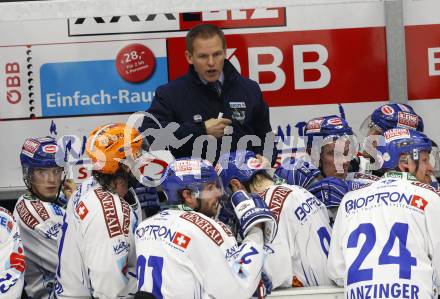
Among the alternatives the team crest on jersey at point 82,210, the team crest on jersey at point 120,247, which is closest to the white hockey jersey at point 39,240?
the team crest on jersey at point 82,210

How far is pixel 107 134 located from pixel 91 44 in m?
1.75

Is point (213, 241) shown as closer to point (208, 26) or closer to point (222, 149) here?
point (222, 149)

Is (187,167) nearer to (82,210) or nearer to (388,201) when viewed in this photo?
(82,210)

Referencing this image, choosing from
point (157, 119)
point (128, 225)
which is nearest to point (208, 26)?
point (157, 119)

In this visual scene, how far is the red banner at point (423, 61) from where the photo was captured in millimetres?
7730

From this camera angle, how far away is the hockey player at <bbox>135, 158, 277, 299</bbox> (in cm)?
542

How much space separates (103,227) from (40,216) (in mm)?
717

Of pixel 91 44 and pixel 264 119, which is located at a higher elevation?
pixel 91 44

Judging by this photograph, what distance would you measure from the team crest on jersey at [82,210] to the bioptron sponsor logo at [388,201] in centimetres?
132

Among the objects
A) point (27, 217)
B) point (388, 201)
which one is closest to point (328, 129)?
point (388, 201)

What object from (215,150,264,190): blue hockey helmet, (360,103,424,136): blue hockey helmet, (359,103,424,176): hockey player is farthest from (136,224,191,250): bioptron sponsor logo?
(360,103,424,136): blue hockey helmet

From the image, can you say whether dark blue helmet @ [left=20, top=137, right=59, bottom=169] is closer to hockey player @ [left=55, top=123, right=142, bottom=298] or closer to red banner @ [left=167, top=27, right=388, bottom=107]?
hockey player @ [left=55, top=123, right=142, bottom=298]

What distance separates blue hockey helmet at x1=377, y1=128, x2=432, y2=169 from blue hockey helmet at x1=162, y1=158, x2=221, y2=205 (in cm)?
89

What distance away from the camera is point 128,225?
5.91 metres
